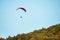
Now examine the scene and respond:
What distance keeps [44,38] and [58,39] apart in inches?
79.4

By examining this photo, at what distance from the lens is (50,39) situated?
3031 centimetres

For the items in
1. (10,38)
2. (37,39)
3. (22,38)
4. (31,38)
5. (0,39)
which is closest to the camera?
(37,39)

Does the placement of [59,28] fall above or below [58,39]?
above

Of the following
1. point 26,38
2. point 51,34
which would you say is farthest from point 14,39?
point 51,34

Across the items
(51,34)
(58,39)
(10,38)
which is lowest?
(58,39)

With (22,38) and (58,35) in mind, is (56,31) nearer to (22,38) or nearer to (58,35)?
(58,35)

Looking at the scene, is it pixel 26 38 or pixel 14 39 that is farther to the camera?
pixel 14 39

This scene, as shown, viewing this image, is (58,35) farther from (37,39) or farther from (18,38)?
(18,38)

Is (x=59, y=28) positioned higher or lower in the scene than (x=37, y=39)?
higher

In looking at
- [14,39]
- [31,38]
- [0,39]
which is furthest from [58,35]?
[0,39]

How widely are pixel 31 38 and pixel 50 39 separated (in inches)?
202

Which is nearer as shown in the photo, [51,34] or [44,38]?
[44,38]

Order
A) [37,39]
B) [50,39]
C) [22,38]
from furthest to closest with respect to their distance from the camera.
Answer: [22,38] → [37,39] → [50,39]

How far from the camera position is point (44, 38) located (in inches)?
1219
